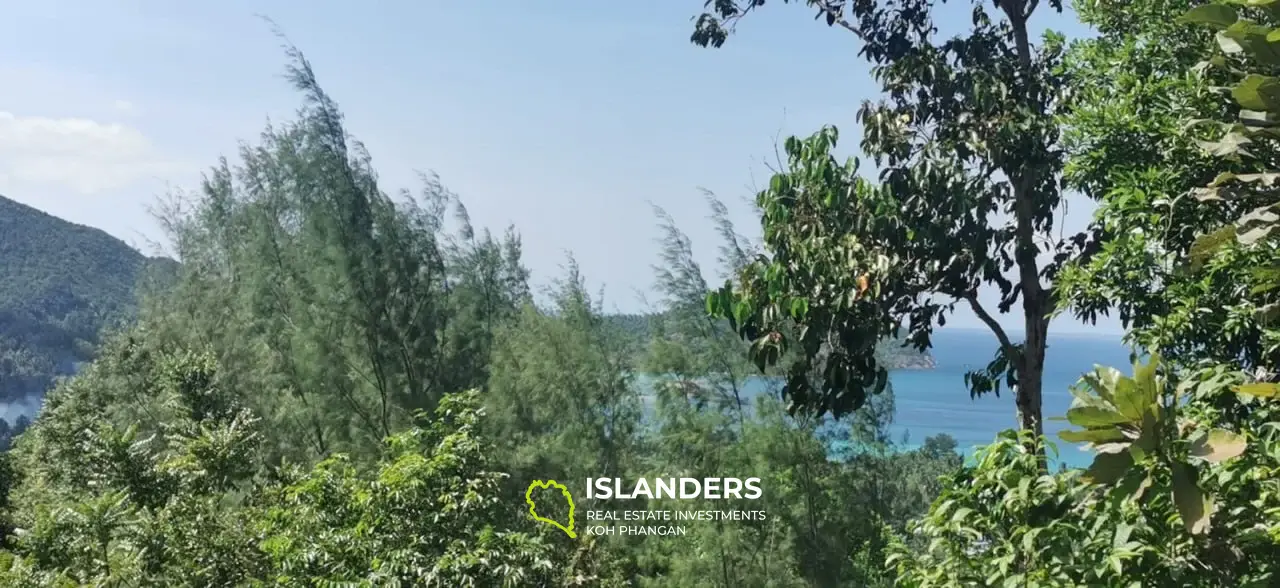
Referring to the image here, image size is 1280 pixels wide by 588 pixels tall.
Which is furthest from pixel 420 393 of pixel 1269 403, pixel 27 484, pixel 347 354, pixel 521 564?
pixel 1269 403

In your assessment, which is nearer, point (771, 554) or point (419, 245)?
point (771, 554)

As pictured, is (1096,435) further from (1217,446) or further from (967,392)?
(967,392)

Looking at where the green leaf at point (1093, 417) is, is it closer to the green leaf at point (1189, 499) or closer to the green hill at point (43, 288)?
the green leaf at point (1189, 499)

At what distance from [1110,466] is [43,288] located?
3821 cm

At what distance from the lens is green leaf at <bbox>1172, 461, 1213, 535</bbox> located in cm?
146

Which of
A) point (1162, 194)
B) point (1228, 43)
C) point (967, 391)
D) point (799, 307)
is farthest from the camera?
point (967, 391)

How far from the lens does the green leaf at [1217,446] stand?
1.46 metres

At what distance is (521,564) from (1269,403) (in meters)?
2.49

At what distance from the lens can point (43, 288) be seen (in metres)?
33.6

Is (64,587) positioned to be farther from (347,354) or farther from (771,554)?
(771,554)

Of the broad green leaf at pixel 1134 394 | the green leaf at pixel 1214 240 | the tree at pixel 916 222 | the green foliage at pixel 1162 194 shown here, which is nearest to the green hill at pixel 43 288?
the tree at pixel 916 222

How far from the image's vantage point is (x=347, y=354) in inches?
309

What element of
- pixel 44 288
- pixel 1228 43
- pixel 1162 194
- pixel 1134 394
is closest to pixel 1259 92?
pixel 1228 43

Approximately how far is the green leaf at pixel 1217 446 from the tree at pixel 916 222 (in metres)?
2.02
